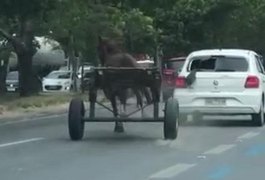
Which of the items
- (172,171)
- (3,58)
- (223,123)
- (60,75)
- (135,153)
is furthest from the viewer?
(60,75)

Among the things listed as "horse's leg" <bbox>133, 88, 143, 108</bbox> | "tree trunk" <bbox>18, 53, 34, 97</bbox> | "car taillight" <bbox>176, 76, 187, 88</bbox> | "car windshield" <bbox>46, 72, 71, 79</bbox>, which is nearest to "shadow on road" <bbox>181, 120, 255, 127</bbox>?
"car taillight" <bbox>176, 76, 187, 88</bbox>

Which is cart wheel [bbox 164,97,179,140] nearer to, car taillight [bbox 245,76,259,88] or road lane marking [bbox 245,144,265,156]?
road lane marking [bbox 245,144,265,156]

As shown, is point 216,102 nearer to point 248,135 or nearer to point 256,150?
point 248,135

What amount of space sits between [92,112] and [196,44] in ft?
105

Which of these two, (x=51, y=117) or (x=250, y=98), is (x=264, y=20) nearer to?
(x=51, y=117)

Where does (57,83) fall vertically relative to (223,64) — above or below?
below

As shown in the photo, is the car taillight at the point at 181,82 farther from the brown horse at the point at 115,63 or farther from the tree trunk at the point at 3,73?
the tree trunk at the point at 3,73

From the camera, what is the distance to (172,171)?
43.4ft

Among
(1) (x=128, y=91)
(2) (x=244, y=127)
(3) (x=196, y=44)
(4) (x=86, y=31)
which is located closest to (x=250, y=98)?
(2) (x=244, y=127)

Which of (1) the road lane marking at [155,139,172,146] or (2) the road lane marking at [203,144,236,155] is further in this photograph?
(1) the road lane marking at [155,139,172,146]

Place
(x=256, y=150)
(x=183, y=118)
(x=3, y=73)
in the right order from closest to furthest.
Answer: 1. (x=256, y=150)
2. (x=183, y=118)
3. (x=3, y=73)

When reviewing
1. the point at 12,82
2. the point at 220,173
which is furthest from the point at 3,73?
the point at 220,173

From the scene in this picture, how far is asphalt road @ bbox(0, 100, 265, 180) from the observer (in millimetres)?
13008

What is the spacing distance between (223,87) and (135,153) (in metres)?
5.88
